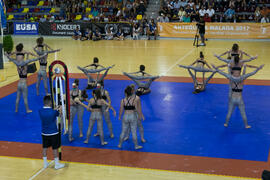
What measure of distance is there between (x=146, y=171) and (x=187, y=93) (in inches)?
275

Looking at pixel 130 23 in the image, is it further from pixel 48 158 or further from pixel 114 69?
pixel 48 158

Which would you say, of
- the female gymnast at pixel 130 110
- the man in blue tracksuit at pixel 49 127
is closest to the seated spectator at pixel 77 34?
the female gymnast at pixel 130 110

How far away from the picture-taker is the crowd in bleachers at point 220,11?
31.3 metres

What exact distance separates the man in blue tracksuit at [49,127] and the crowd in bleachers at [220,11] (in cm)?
2582

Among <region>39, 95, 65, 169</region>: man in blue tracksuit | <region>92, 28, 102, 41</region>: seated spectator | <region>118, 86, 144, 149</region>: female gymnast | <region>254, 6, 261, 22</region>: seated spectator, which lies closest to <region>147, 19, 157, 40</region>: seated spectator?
<region>92, 28, 102, 41</region>: seated spectator

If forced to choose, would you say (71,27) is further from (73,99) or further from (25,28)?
(73,99)

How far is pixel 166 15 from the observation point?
3384 centimetres

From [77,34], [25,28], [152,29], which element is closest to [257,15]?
[152,29]

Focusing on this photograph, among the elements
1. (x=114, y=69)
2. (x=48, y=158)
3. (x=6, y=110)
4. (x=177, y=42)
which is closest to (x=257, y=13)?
(x=177, y=42)

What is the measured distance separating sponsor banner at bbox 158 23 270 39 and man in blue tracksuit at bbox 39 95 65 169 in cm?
2514

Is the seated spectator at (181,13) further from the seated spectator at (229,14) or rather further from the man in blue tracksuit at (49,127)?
the man in blue tracksuit at (49,127)

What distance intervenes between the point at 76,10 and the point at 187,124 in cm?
2974

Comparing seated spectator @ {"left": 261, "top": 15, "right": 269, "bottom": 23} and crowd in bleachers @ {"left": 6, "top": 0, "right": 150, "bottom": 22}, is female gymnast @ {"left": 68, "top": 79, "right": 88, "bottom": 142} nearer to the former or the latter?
seated spectator @ {"left": 261, "top": 15, "right": 269, "bottom": 23}

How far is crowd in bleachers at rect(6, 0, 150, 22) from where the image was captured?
3509cm
